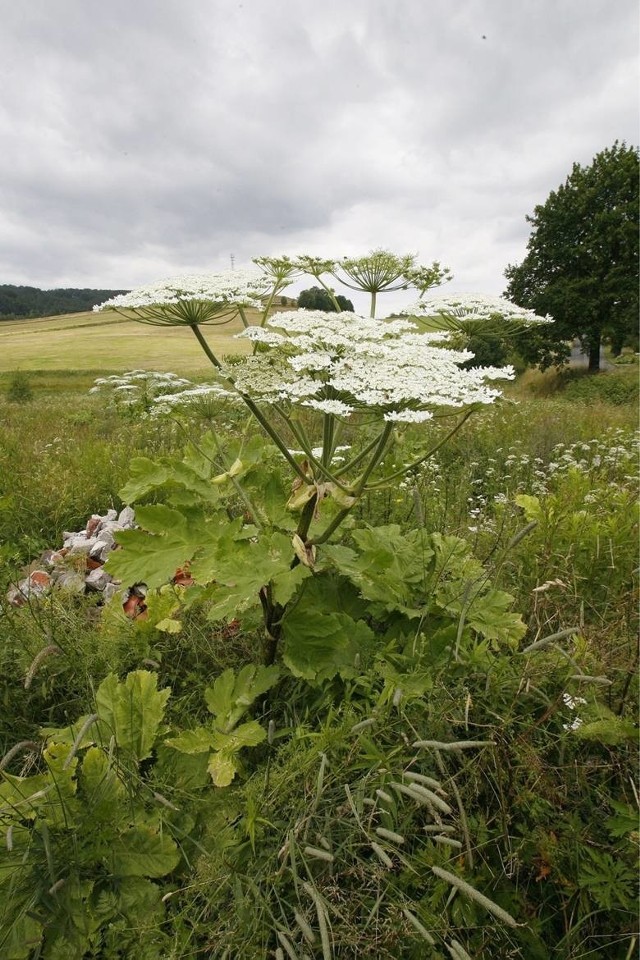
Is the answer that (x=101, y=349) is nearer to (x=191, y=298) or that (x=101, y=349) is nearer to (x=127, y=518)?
(x=127, y=518)

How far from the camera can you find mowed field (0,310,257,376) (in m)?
44.2

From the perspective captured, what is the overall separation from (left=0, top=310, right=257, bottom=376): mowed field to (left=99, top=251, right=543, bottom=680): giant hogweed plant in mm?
35044

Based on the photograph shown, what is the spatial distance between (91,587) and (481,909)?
4062 mm

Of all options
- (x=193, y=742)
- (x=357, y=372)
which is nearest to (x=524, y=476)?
(x=357, y=372)

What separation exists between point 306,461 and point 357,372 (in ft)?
2.65

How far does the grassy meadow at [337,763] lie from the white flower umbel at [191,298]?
988 millimetres

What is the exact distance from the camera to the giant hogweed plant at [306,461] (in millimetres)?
2545

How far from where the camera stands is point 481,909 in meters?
1.82

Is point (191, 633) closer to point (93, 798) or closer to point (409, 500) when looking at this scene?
point (93, 798)

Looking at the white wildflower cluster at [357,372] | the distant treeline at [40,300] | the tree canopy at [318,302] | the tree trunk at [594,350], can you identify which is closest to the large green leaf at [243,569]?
the white wildflower cluster at [357,372]

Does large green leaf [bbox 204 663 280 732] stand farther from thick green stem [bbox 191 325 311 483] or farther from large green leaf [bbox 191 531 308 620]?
thick green stem [bbox 191 325 311 483]

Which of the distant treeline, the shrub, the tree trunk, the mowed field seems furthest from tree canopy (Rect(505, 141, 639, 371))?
the distant treeline

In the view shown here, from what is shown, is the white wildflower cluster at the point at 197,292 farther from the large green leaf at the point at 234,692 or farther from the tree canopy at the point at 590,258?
the tree canopy at the point at 590,258

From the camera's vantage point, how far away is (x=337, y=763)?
2.17 metres
